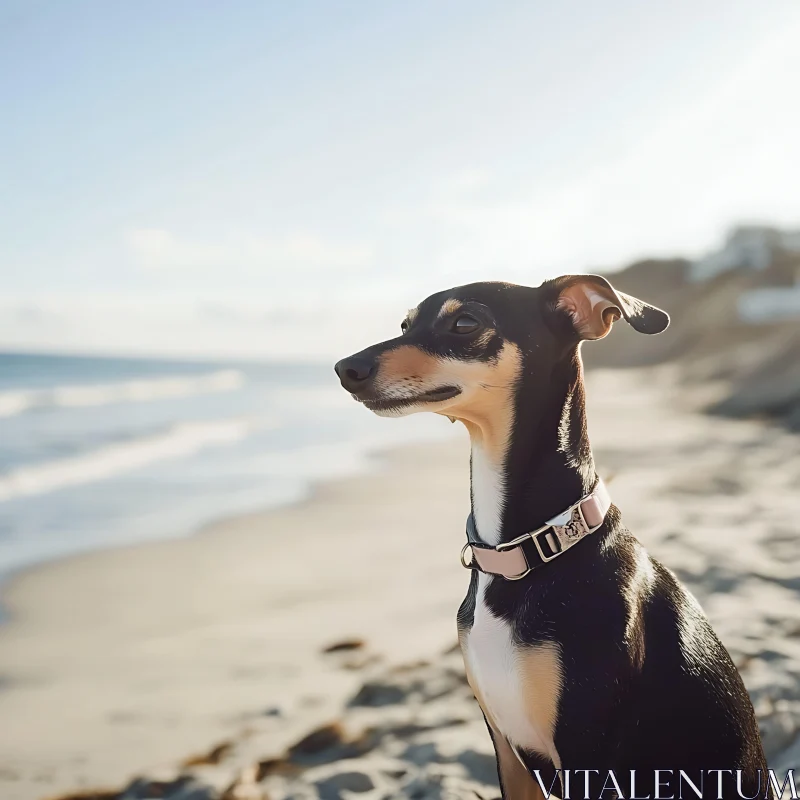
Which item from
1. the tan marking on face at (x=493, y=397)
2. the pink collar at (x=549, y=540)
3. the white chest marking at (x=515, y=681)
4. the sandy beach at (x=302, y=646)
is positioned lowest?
the sandy beach at (x=302, y=646)

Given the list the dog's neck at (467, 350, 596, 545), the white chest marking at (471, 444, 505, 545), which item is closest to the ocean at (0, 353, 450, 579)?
the white chest marking at (471, 444, 505, 545)

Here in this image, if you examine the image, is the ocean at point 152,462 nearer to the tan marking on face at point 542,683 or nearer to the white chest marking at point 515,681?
the white chest marking at point 515,681

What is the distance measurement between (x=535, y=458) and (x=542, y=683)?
623mm

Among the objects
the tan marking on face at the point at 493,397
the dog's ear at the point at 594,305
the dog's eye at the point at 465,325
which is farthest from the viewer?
the dog's eye at the point at 465,325

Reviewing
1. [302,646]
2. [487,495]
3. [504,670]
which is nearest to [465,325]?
[487,495]

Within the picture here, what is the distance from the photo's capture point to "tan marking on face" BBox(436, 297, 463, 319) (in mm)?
2459

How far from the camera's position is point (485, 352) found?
2.33 metres

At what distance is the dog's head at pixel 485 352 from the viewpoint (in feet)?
7.54

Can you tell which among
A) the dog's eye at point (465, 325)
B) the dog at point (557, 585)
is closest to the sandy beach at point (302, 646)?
the dog at point (557, 585)

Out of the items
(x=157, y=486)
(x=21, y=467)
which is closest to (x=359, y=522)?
(x=157, y=486)

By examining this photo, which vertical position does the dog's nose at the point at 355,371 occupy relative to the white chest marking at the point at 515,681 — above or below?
above

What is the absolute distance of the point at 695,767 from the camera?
2072mm

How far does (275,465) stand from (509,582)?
928 cm

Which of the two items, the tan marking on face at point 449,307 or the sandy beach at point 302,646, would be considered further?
the sandy beach at point 302,646
